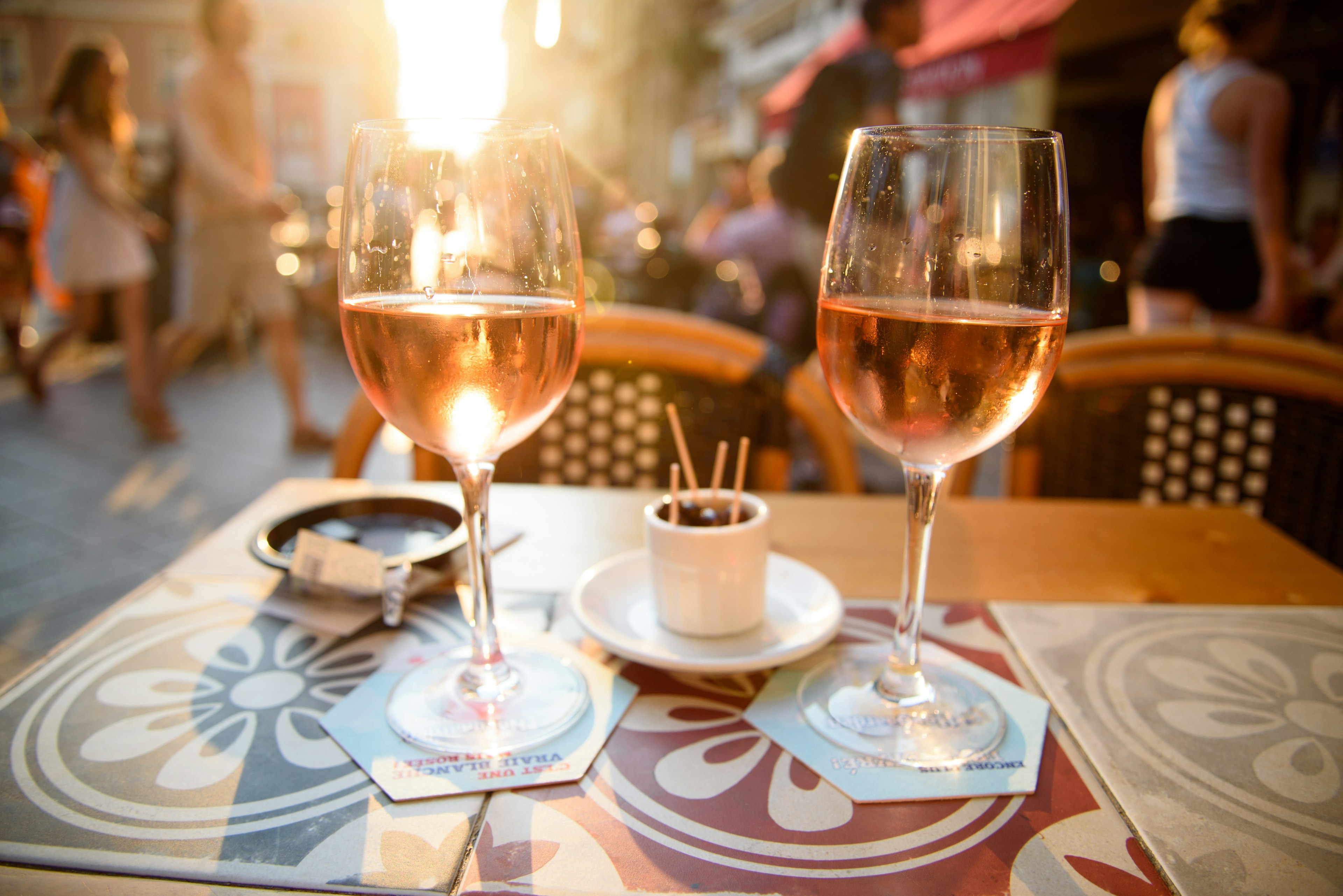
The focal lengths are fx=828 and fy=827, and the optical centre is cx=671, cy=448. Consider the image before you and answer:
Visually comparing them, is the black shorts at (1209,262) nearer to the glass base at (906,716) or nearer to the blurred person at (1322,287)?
the blurred person at (1322,287)

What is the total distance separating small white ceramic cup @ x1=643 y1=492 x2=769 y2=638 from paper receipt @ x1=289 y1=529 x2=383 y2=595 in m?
0.24

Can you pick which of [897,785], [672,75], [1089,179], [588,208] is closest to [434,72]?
[897,785]

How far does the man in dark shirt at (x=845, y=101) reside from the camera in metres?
2.63

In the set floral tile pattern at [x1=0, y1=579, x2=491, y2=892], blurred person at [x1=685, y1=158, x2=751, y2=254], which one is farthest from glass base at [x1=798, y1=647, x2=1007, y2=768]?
blurred person at [x1=685, y1=158, x2=751, y2=254]

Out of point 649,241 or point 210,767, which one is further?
point 649,241

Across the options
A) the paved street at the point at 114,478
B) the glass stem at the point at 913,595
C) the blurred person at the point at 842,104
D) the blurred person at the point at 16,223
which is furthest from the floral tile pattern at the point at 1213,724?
the blurred person at the point at 16,223

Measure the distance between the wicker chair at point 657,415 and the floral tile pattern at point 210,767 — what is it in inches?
20.3

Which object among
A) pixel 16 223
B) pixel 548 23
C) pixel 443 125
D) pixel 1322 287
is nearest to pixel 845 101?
pixel 443 125

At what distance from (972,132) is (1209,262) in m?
2.60

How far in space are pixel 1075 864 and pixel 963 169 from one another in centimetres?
39

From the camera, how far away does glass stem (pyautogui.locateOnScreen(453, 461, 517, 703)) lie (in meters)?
0.55

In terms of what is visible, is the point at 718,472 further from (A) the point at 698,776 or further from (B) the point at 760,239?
(B) the point at 760,239

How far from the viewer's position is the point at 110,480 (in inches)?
133

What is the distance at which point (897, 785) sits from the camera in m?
0.50
